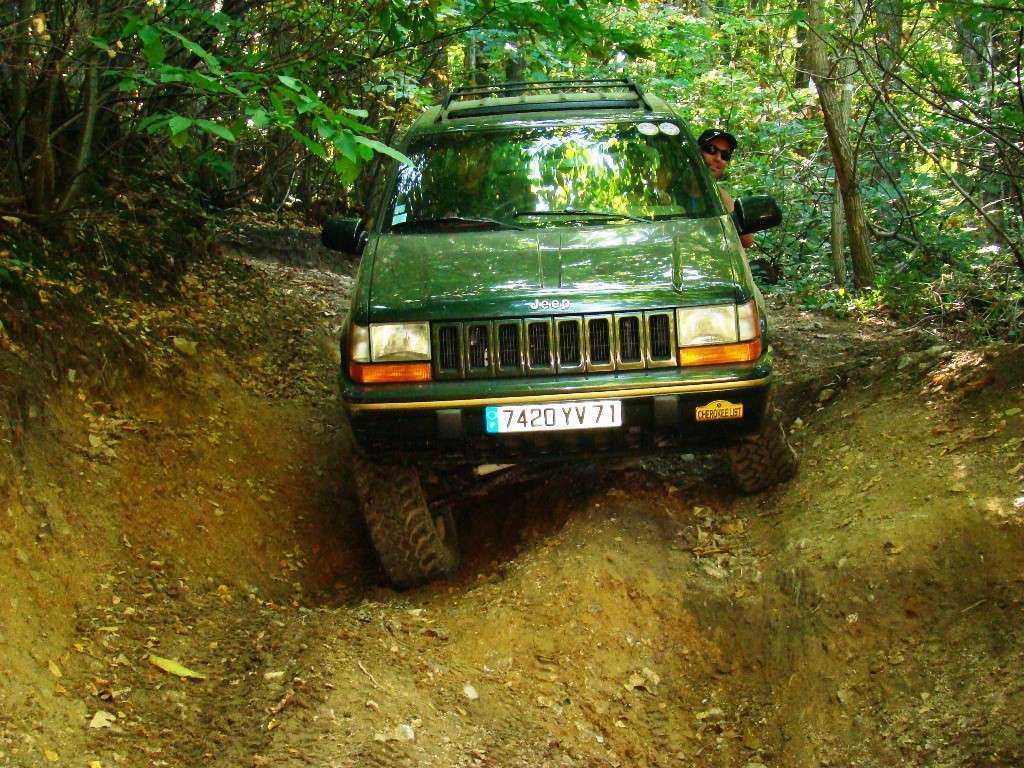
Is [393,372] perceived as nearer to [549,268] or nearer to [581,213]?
[549,268]

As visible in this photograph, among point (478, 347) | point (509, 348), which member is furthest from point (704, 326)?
point (478, 347)

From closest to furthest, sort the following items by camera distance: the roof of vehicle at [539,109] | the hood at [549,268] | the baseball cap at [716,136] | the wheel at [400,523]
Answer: the hood at [549,268] → the wheel at [400,523] → the roof of vehicle at [539,109] → the baseball cap at [716,136]

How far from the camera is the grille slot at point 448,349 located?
13.9 feet

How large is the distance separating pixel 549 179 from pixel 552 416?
1.47 m

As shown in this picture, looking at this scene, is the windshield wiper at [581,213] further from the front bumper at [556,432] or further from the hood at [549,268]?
the front bumper at [556,432]

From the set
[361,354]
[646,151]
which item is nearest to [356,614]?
[361,354]

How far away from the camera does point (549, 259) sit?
4492mm

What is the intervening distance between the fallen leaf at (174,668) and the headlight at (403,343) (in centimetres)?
139

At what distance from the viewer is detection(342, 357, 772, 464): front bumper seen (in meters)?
4.16

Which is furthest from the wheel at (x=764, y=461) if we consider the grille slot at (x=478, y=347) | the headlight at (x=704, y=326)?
the grille slot at (x=478, y=347)

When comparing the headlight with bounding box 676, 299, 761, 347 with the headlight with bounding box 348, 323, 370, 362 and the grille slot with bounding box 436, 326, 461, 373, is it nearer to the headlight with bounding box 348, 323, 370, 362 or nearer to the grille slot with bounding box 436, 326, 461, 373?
the grille slot with bounding box 436, 326, 461, 373

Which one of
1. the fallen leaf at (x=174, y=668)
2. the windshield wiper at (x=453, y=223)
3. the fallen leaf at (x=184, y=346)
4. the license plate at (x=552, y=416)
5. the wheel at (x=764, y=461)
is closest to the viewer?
the fallen leaf at (x=174, y=668)

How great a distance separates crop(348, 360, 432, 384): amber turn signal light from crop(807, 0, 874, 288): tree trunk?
5354mm

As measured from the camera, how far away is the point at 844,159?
8.60 meters
